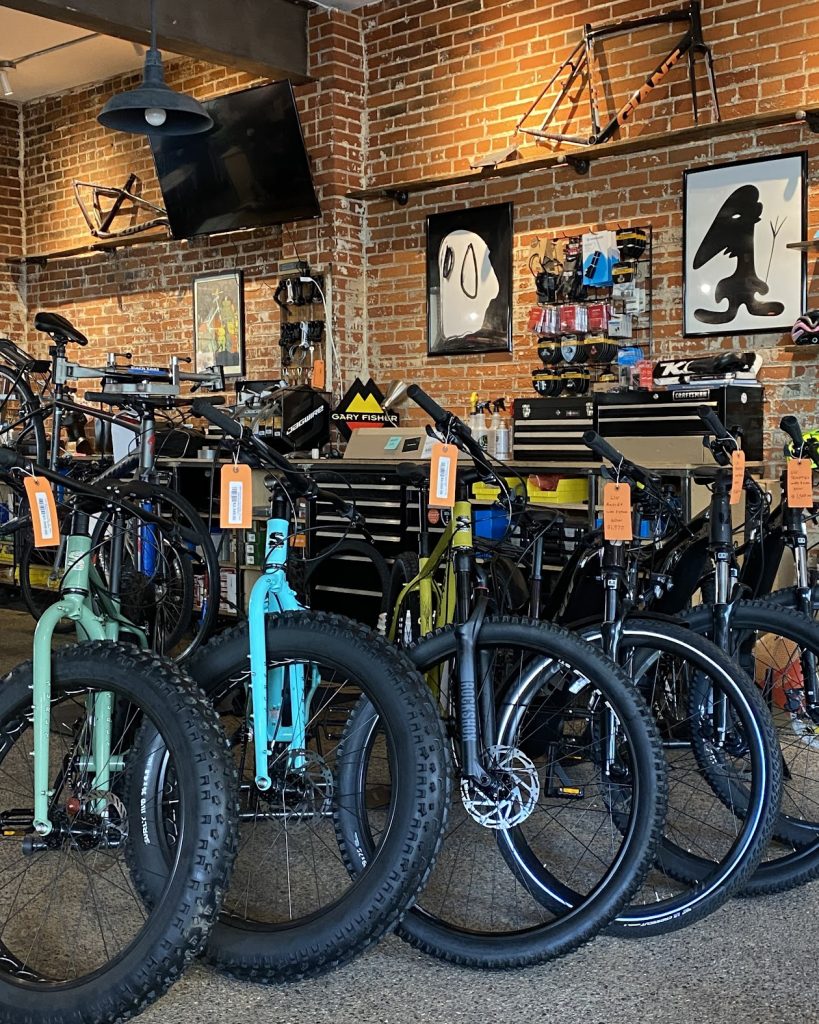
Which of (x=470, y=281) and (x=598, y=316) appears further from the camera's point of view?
(x=470, y=281)

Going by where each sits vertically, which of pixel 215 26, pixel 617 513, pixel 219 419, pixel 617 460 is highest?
pixel 215 26

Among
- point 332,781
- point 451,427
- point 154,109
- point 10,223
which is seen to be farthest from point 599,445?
point 10,223

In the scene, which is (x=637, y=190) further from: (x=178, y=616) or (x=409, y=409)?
(x=178, y=616)

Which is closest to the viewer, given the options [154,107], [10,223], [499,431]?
[154,107]

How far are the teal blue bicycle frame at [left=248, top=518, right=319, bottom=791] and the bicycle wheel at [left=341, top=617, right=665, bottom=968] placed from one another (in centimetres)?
19

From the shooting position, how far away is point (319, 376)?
6.98 meters

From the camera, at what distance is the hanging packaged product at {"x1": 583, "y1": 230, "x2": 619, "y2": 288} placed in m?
5.95

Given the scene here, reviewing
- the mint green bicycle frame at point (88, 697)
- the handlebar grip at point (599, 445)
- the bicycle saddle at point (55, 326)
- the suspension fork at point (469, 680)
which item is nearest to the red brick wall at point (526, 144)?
the bicycle saddle at point (55, 326)

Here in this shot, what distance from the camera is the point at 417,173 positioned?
6.87m

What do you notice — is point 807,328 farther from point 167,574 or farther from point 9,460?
point 9,460

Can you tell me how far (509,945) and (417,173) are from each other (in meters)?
5.36

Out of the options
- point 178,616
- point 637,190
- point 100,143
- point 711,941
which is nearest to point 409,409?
point 637,190

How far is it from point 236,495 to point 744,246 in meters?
3.74

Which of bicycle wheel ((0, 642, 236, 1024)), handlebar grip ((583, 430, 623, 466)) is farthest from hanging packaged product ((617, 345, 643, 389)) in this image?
bicycle wheel ((0, 642, 236, 1024))
